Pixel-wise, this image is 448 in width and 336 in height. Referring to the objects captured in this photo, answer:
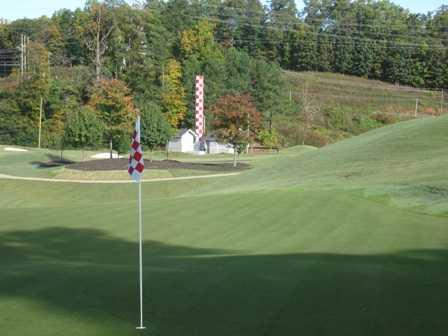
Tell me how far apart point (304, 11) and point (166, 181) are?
435 ft

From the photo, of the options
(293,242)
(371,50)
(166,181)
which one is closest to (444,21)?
(371,50)

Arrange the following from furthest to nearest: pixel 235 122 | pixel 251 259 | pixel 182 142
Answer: pixel 182 142 → pixel 235 122 → pixel 251 259

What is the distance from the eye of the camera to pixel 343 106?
108 metres

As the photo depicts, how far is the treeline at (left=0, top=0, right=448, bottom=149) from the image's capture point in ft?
276

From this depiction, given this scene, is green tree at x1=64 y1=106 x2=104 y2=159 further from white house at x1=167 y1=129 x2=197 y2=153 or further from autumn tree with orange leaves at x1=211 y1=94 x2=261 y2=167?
white house at x1=167 y1=129 x2=197 y2=153

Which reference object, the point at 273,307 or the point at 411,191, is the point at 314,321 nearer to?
the point at 273,307

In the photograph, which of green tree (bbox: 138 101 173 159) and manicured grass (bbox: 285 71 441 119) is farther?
manicured grass (bbox: 285 71 441 119)

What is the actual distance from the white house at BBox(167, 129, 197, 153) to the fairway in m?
41.8

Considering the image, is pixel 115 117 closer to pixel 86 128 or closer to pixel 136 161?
pixel 86 128

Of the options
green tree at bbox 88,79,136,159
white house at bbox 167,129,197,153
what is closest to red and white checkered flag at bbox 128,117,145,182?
green tree at bbox 88,79,136,159

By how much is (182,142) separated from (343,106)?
3627 cm

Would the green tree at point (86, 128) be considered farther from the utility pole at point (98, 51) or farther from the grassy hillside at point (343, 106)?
the grassy hillside at point (343, 106)

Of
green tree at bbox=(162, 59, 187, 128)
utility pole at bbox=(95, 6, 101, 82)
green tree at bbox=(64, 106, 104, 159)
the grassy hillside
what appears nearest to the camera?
green tree at bbox=(64, 106, 104, 159)

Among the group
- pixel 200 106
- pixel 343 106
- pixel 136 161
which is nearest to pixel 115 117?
pixel 200 106
